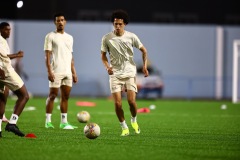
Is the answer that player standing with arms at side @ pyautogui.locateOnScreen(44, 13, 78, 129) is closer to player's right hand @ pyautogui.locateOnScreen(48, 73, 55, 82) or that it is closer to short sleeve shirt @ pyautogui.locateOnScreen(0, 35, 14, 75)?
player's right hand @ pyautogui.locateOnScreen(48, 73, 55, 82)

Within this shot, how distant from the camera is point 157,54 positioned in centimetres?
4350

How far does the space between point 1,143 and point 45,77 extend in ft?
100

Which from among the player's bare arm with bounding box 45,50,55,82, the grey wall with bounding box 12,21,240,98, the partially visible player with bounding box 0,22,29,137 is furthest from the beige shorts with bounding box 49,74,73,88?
the grey wall with bounding box 12,21,240,98

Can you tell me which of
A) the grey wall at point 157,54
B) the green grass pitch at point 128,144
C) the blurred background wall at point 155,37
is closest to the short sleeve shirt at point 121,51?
the green grass pitch at point 128,144

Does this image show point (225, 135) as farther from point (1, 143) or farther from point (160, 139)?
point (1, 143)

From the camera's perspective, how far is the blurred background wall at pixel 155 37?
4197cm

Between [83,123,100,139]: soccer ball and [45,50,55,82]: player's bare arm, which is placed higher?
[45,50,55,82]: player's bare arm

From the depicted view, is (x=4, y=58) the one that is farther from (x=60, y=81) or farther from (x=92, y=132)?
(x=60, y=81)

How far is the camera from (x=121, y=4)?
42.0 meters

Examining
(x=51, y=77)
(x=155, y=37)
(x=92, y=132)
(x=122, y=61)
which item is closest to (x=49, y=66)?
(x=51, y=77)

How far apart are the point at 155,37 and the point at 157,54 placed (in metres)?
1.12

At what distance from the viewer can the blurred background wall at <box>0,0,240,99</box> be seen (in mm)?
41969

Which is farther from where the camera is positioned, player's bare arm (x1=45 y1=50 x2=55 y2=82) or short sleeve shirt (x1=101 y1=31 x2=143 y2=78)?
player's bare arm (x1=45 y1=50 x2=55 y2=82)

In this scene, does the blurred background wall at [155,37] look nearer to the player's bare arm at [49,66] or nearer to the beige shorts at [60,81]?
the beige shorts at [60,81]
